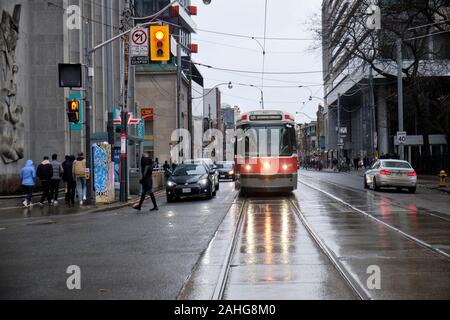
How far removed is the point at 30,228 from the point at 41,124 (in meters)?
Answer: 16.3

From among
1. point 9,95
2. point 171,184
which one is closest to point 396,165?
point 171,184

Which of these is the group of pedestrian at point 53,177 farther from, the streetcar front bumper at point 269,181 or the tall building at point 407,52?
the tall building at point 407,52

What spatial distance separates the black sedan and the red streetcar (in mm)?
1546

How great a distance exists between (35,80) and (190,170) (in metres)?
11.3

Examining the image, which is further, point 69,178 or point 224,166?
point 224,166

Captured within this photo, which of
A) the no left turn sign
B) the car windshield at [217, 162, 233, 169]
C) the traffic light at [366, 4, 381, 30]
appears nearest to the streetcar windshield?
the no left turn sign

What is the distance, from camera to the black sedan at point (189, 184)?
2244cm

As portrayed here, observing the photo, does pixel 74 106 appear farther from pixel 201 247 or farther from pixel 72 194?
pixel 201 247

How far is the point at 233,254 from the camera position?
9.73m

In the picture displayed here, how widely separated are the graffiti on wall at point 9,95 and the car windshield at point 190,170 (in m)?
7.69

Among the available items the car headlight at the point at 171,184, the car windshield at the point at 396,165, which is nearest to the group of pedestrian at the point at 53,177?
the car headlight at the point at 171,184

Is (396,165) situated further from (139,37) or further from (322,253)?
(322,253)
